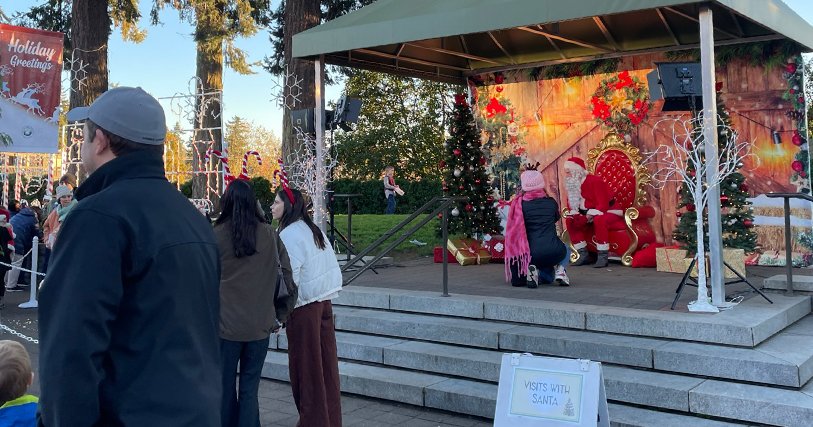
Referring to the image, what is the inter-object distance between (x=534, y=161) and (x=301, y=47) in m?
4.58

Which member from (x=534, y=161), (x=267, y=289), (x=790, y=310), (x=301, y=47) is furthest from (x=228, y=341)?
(x=534, y=161)

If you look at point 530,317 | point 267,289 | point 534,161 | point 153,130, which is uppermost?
point 534,161

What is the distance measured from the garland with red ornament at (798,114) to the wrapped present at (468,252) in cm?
449

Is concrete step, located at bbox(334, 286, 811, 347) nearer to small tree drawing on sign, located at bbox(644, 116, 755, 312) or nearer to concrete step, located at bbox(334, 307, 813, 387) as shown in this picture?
concrete step, located at bbox(334, 307, 813, 387)

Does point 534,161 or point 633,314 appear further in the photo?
point 534,161

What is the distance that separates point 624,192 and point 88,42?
471 inches

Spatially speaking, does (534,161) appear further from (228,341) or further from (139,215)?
(139,215)

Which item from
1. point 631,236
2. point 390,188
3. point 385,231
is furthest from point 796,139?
point 390,188

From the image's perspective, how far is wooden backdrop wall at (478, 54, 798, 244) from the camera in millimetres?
10328

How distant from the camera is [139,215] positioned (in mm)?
2000

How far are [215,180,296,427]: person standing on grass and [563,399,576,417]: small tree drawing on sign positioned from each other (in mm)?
1868

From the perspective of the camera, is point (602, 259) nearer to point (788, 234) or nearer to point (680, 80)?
point (788, 234)

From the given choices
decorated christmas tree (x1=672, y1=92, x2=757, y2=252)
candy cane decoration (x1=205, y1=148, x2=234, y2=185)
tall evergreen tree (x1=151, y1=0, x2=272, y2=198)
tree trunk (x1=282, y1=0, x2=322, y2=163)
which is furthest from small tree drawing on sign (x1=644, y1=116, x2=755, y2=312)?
tall evergreen tree (x1=151, y1=0, x2=272, y2=198)

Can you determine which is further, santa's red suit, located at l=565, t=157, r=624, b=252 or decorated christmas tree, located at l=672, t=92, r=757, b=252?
santa's red suit, located at l=565, t=157, r=624, b=252
